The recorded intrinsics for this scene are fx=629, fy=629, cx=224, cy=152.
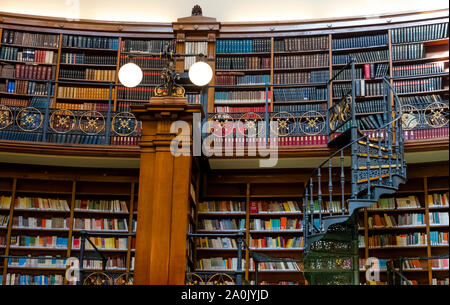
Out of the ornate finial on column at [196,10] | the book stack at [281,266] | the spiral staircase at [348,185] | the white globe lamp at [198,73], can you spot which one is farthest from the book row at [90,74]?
the book stack at [281,266]

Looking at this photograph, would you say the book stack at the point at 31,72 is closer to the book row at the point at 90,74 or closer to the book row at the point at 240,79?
the book row at the point at 90,74

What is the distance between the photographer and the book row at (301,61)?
27.0 ft

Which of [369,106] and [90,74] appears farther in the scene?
[90,74]

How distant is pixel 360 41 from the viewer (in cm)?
823

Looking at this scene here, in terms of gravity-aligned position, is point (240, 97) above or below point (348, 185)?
above

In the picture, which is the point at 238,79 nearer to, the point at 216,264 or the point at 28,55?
the point at 216,264

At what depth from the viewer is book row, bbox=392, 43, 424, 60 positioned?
25.8 ft

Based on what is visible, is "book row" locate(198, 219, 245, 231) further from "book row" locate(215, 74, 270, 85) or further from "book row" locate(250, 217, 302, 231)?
"book row" locate(215, 74, 270, 85)

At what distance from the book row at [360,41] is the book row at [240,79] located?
3.37ft

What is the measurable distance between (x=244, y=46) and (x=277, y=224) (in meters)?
2.50

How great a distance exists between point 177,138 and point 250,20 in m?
3.72

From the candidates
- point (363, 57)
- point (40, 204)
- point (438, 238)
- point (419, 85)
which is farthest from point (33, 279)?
point (419, 85)

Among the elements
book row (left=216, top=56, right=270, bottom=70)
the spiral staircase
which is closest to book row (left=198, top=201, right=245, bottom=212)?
the spiral staircase
